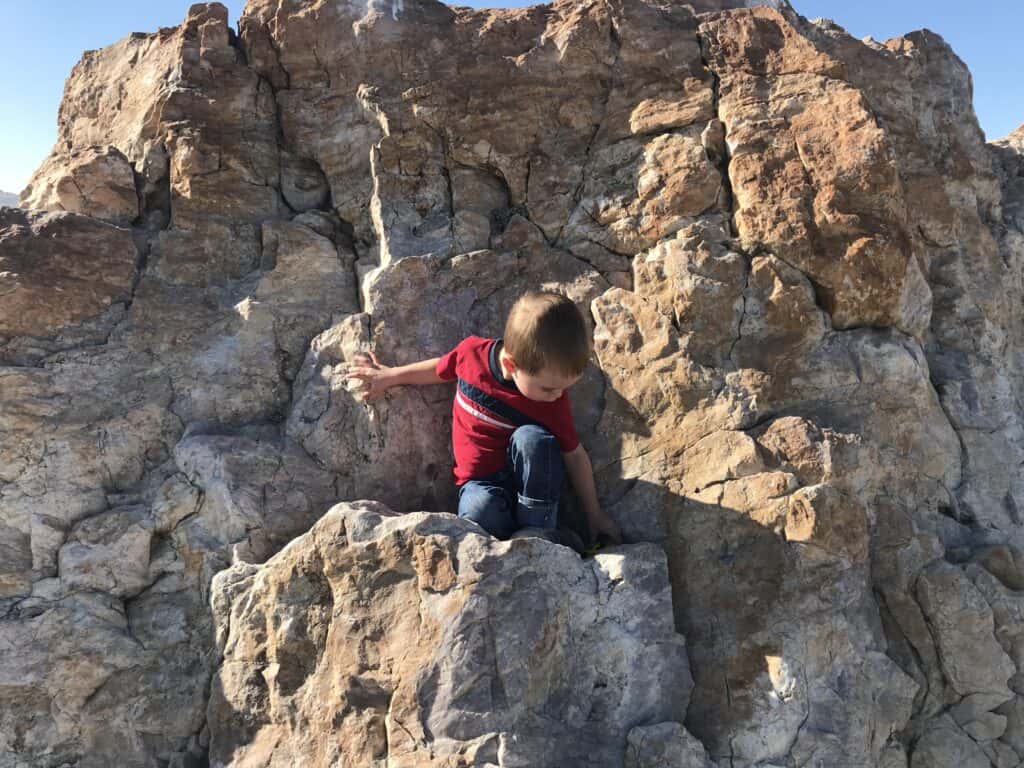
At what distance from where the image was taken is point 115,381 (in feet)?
10.3

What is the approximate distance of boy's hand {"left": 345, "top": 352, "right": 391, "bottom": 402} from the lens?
119 inches

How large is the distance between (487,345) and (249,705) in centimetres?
153

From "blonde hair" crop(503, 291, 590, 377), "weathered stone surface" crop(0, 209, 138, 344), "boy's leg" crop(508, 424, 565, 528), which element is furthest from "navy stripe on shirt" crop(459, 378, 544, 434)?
"weathered stone surface" crop(0, 209, 138, 344)

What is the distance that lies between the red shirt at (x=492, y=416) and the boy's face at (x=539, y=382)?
0.18 ft

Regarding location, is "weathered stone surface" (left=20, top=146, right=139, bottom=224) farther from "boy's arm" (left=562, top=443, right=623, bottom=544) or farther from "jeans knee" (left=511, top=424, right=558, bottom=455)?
"boy's arm" (left=562, top=443, right=623, bottom=544)

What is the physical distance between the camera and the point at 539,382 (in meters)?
2.68

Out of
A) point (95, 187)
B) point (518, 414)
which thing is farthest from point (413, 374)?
point (95, 187)

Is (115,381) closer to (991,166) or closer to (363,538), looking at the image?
(363,538)

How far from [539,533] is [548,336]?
0.71m

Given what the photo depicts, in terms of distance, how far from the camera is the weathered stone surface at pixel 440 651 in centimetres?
222

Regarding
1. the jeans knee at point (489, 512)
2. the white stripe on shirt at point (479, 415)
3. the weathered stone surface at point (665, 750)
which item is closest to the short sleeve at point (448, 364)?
the white stripe on shirt at point (479, 415)

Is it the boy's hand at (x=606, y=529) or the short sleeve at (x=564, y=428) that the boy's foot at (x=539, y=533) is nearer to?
the boy's hand at (x=606, y=529)

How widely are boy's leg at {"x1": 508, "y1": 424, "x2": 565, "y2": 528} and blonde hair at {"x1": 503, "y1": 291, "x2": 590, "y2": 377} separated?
0.25 m

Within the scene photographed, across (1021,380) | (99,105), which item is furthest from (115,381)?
(1021,380)
